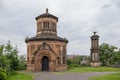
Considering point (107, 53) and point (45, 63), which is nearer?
point (45, 63)

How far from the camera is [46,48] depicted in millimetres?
43938

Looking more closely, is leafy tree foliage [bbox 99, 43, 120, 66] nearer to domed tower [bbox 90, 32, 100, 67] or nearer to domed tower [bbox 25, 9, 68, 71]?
domed tower [bbox 90, 32, 100, 67]

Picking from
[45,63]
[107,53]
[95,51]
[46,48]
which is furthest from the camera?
[107,53]

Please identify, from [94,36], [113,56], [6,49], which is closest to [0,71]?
[6,49]

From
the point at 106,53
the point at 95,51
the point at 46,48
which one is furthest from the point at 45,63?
the point at 106,53

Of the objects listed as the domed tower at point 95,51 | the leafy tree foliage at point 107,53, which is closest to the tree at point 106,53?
the leafy tree foliage at point 107,53

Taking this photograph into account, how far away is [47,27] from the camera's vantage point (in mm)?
48375

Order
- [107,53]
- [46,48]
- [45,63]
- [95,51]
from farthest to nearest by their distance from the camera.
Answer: [107,53], [95,51], [45,63], [46,48]

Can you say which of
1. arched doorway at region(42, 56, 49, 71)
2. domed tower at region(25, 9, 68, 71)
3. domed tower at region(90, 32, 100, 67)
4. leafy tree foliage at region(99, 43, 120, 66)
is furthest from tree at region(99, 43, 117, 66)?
arched doorway at region(42, 56, 49, 71)

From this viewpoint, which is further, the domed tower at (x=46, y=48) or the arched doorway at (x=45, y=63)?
the arched doorway at (x=45, y=63)

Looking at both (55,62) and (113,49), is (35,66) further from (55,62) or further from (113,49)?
(113,49)

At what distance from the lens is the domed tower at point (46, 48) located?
43.8m

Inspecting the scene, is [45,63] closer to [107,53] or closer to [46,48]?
[46,48]

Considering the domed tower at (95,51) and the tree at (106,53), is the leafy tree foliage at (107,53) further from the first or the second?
the domed tower at (95,51)
